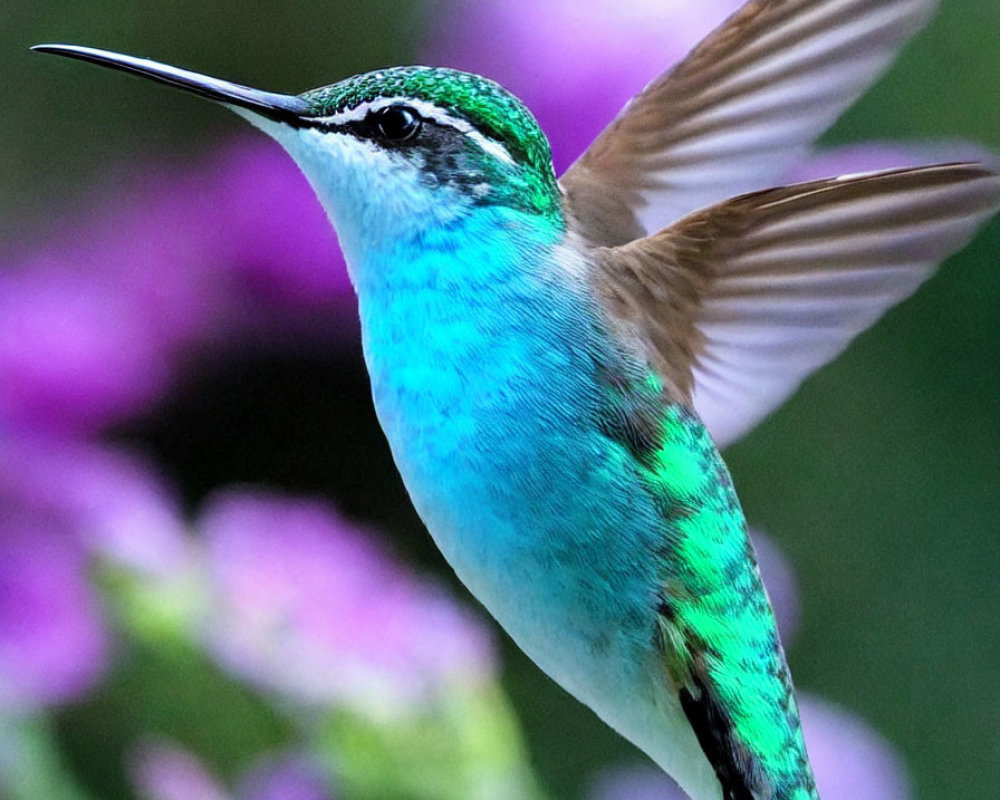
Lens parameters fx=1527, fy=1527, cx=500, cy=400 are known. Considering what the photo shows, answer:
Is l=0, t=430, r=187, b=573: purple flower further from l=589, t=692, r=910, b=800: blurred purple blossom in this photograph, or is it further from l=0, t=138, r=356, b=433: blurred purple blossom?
l=589, t=692, r=910, b=800: blurred purple blossom

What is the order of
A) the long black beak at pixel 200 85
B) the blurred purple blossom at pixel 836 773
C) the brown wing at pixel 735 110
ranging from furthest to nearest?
1. the blurred purple blossom at pixel 836 773
2. the brown wing at pixel 735 110
3. the long black beak at pixel 200 85

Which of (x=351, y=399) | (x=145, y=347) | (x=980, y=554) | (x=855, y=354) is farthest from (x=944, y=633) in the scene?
(x=145, y=347)

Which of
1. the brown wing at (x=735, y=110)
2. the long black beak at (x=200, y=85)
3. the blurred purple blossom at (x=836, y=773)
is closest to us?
the long black beak at (x=200, y=85)

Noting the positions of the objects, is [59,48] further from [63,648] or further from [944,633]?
[944,633]

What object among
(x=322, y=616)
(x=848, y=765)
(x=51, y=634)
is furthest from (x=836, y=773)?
(x=51, y=634)

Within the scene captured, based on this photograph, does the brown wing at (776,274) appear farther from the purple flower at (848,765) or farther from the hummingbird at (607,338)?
the purple flower at (848,765)

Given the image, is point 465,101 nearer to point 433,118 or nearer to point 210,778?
point 433,118

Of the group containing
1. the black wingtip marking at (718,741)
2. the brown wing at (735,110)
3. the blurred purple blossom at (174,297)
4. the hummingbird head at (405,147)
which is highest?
the hummingbird head at (405,147)

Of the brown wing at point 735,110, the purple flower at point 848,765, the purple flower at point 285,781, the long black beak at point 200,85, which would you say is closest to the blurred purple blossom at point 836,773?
the purple flower at point 848,765
